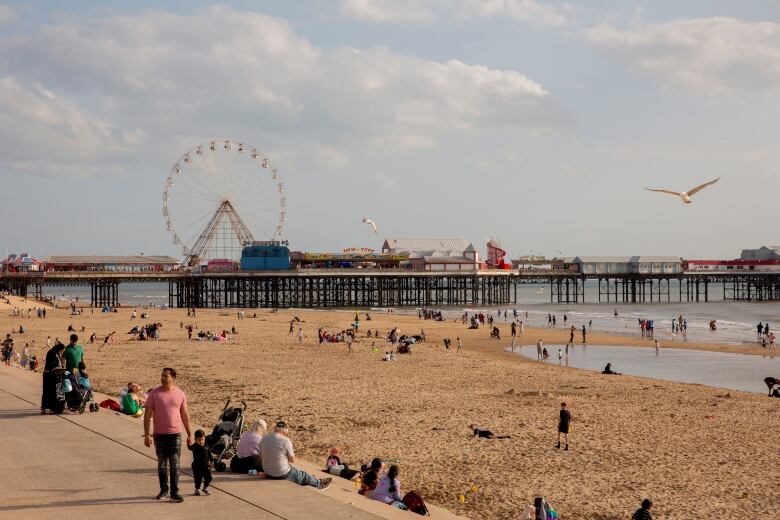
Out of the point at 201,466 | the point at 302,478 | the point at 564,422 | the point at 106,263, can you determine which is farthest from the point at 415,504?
the point at 106,263

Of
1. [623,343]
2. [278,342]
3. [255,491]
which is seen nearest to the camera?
[255,491]

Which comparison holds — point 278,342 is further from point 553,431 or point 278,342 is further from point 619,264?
point 619,264

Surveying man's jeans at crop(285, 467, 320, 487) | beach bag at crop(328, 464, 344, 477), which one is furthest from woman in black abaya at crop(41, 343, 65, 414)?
man's jeans at crop(285, 467, 320, 487)

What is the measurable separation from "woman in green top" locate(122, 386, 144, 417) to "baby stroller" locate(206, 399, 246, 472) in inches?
113

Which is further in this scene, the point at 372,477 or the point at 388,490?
the point at 372,477

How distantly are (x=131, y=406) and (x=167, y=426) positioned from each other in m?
5.27

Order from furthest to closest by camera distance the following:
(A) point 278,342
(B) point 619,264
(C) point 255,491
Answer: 1. (B) point 619,264
2. (A) point 278,342
3. (C) point 255,491

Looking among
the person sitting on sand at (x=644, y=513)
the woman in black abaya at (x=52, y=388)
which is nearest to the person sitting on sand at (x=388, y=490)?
the person sitting on sand at (x=644, y=513)

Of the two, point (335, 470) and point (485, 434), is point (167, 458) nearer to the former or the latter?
point (335, 470)

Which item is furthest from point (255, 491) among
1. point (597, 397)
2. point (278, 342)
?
point (278, 342)

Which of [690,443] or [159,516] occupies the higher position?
[159,516]

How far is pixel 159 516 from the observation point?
22.5 feet

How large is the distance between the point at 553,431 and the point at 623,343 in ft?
88.5

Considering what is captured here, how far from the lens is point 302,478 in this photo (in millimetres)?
8289
